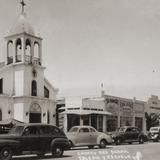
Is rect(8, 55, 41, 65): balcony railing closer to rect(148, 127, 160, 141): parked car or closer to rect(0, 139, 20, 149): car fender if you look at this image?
rect(148, 127, 160, 141): parked car

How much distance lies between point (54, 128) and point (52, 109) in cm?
2225

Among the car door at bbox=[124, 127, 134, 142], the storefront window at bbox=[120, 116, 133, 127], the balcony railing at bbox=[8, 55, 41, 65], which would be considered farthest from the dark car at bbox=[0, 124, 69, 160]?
the storefront window at bbox=[120, 116, 133, 127]

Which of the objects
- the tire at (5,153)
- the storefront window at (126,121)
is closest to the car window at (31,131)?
the tire at (5,153)

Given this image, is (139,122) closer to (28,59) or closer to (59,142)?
(28,59)

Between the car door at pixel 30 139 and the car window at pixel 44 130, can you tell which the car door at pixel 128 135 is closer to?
the car window at pixel 44 130

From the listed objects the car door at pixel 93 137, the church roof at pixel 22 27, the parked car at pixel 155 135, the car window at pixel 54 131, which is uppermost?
the church roof at pixel 22 27

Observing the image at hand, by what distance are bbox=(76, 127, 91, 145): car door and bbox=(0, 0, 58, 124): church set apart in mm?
11505

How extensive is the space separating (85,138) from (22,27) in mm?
15974

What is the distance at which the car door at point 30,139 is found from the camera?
21.0 m

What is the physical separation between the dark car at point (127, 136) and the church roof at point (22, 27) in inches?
502

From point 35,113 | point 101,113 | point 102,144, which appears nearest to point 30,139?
point 102,144

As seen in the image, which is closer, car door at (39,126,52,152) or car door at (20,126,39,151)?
car door at (20,126,39,151)

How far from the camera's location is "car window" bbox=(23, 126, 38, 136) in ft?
70.1

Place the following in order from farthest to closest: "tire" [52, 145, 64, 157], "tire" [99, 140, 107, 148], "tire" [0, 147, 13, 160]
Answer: "tire" [99, 140, 107, 148]
"tire" [52, 145, 64, 157]
"tire" [0, 147, 13, 160]
